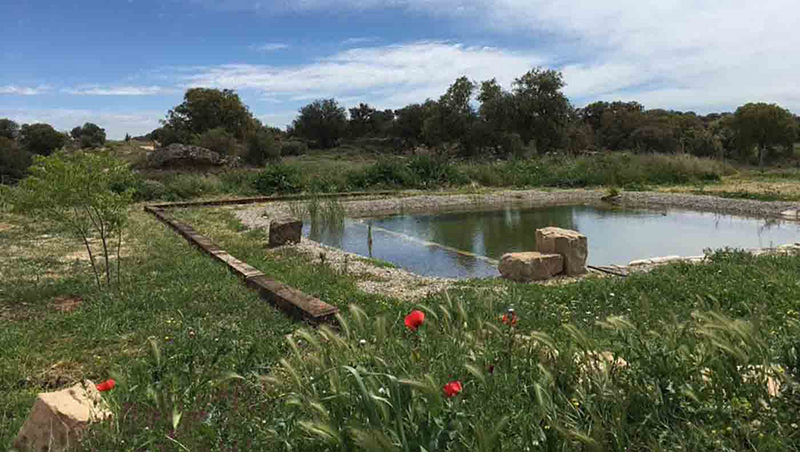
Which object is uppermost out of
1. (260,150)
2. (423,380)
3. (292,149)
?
(292,149)

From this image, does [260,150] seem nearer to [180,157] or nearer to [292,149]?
[180,157]

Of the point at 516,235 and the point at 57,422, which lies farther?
the point at 516,235

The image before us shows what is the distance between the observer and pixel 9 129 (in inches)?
1455

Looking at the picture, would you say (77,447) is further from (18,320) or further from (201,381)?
(18,320)

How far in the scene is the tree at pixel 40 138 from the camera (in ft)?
103

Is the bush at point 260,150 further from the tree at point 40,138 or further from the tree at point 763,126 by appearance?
the tree at point 763,126

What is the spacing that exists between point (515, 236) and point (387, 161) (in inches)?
A: 435

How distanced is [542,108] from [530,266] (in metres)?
25.4

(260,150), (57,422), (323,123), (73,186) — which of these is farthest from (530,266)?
(323,123)

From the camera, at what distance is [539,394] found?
159cm

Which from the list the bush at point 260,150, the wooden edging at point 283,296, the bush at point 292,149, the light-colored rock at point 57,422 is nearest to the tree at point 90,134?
the bush at point 292,149

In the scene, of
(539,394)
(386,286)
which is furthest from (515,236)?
(539,394)

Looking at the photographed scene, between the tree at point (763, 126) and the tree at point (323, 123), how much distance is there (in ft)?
99.4

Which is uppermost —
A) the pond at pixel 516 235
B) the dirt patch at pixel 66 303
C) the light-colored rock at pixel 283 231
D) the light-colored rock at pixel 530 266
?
the light-colored rock at pixel 283 231
